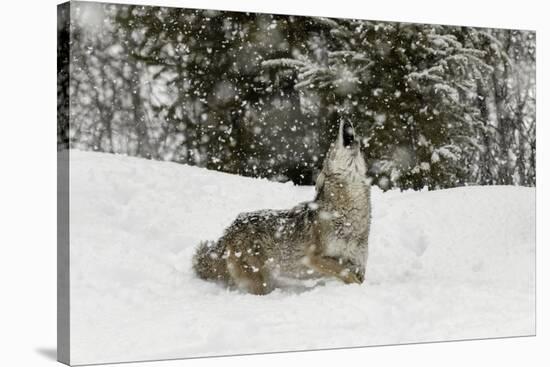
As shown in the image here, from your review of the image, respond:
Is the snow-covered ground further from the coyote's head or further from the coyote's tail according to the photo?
the coyote's head

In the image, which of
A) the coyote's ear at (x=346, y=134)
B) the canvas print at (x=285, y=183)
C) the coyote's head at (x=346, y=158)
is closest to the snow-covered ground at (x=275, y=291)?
the canvas print at (x=285, y=183)

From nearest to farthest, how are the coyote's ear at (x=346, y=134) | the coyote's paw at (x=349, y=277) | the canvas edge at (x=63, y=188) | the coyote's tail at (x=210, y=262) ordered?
the canvas edge at (x=63, y=188) → the coyote's tail at (x=210, y=262) → the coyote's paw at (x=349, y=277) → the coyote's ear at (x=346, y=134)

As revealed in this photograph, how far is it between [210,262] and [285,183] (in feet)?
3.06

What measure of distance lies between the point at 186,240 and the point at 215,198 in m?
0.43

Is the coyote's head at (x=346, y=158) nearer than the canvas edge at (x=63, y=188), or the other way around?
the canvas edge at (x=63, y=188)

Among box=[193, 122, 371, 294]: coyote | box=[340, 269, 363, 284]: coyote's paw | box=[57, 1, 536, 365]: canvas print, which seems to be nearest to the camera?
box=[57, 1, 536, 365]: canvas print

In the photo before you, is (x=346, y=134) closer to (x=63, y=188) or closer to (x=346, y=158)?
(x=346, y=158)

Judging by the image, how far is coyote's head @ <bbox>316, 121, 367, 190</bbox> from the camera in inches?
347

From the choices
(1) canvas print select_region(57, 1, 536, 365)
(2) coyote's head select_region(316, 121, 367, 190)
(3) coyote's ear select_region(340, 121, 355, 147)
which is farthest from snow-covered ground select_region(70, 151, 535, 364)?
(3) coyote's ear select_region(340, 121, 355, 147)

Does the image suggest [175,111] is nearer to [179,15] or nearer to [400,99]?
[179,15]

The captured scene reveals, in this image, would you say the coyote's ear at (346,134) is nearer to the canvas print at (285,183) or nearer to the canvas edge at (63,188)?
the canvas print at (285,183)

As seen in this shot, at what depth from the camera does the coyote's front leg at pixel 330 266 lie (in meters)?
8.67

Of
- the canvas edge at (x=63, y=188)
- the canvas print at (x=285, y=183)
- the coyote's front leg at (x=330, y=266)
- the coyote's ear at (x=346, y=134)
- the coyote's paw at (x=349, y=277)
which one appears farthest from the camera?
the coyote's ear at (x=346, y=134)

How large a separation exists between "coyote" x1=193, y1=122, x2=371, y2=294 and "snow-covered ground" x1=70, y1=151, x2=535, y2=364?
3.8 inches
